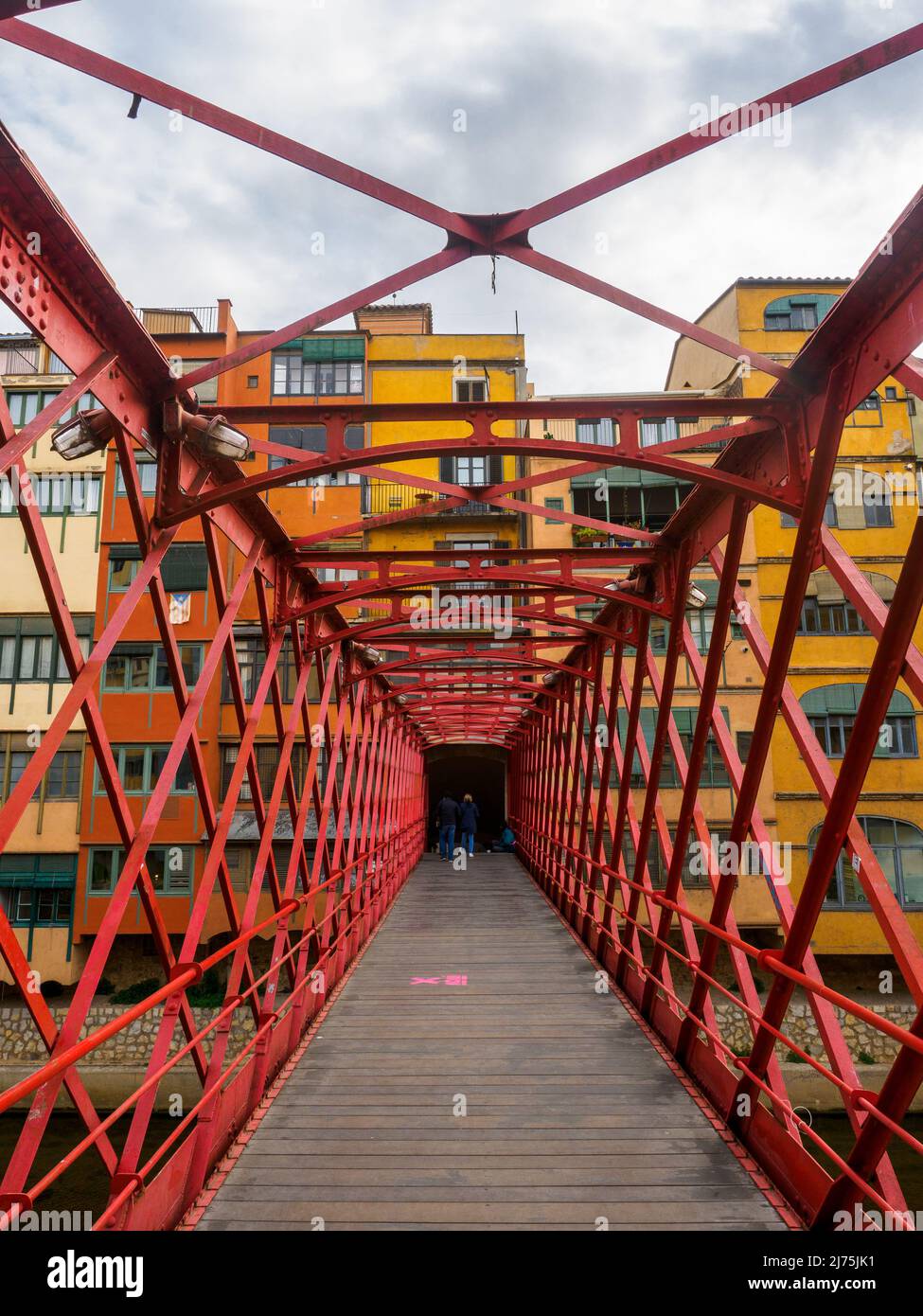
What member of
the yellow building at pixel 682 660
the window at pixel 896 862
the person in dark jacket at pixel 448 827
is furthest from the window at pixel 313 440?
the window at pixel 896 862

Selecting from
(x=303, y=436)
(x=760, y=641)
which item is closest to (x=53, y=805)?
(x=303, y=436)

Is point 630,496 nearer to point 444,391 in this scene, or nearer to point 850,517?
point 850,517

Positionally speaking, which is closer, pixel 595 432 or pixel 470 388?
pixel 595 432

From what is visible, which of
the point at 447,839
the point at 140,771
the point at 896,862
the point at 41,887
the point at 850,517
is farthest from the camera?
the point at 850,517

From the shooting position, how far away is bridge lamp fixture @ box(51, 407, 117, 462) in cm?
451

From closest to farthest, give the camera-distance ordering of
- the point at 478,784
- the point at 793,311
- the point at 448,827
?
1. the point at 448,827
2. the point at 793,311
3. the point at 478,784

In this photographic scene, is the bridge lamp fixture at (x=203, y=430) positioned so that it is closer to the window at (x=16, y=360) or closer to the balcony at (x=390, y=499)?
the balcony at (x=390, y=499)

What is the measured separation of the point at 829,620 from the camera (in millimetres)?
24453

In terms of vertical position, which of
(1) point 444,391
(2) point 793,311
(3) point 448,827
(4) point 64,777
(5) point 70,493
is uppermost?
(2) point 793,311

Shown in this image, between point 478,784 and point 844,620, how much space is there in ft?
47.3

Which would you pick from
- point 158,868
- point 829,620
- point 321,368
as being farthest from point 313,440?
point 829,620

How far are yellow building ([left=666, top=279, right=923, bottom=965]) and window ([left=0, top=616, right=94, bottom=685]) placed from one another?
17820mm
